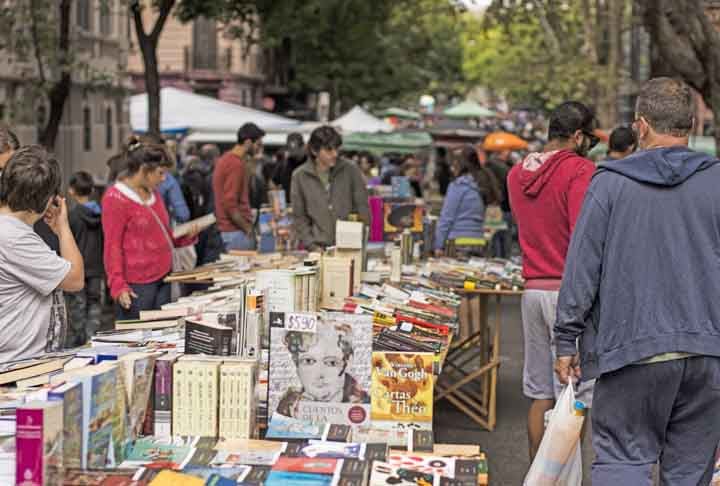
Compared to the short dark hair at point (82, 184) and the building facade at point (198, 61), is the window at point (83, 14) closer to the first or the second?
the short dark hair at point (82, 184)

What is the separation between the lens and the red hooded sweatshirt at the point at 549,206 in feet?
22.9

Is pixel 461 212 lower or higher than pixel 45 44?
lower

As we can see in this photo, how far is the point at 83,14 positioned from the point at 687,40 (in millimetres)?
17530

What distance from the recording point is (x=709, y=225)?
16.7ft

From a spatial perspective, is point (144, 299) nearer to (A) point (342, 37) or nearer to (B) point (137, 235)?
(B) point (137, 235)

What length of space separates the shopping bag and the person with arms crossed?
2.21 metres

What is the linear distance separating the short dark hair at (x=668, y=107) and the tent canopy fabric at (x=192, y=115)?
1972cm

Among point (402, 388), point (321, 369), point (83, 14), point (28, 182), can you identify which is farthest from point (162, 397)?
point (83, 14)

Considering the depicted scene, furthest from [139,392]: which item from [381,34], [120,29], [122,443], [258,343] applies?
[381,34]

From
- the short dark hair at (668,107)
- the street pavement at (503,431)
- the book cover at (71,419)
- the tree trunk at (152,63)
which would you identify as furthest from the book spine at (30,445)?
the tree trunk at (152,63)

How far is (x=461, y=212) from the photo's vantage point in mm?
13688

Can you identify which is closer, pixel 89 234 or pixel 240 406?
pixel 240 406

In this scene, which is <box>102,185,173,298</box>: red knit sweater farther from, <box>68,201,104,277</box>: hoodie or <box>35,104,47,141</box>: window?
<box>35,104,47,141</box>: window

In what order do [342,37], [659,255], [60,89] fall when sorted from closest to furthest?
[659,255]
[60,89]
[342,37]
